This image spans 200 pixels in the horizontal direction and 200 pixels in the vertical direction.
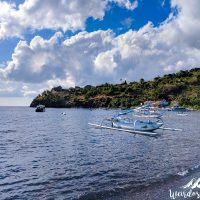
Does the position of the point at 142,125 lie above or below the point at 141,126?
Answer: above

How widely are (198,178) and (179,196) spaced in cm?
546

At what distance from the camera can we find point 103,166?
106 feet

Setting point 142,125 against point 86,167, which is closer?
point 86,167

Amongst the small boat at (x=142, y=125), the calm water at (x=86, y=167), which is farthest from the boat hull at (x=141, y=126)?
the calm water at (x=86, y=167)

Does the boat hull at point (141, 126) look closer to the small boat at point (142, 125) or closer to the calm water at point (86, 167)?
the small boat at point (142, 125)

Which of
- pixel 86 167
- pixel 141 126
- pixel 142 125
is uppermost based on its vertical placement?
pixel 142 125

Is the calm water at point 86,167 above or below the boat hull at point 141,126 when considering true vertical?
below

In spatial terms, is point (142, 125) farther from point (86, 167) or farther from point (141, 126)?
point (86, 167)

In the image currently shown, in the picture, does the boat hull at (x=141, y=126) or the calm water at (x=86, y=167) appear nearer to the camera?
the calm water at (x=86, y=167)

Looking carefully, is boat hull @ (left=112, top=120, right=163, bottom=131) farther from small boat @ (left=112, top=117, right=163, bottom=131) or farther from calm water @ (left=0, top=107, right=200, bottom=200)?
calm water @ (left=0, top=107, right=200, bottom=200)

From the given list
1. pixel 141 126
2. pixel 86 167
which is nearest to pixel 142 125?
pixel 141 126

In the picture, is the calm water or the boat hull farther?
the boat hull

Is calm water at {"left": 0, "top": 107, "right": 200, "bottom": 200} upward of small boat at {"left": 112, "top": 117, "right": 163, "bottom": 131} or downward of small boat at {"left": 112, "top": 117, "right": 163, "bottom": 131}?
downward

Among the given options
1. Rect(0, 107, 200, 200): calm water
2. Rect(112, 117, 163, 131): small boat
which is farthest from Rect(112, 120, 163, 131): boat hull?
Rect(0, 107, 200, 200): calm water
